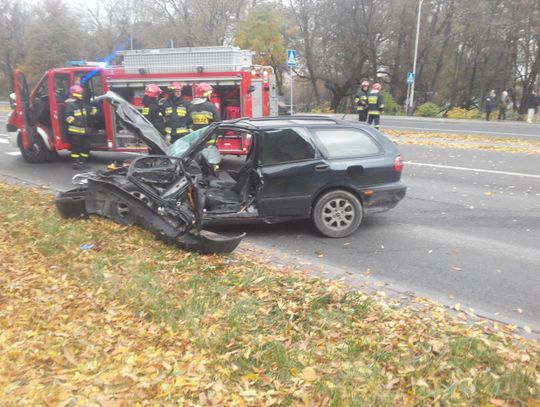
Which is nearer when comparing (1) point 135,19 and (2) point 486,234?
(2) point 486,234

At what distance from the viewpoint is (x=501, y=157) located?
39.1 ft

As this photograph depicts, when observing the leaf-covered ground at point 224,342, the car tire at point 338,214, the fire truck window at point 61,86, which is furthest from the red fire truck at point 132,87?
the leaf-covered ground at point 224,342

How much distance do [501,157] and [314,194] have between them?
802cm

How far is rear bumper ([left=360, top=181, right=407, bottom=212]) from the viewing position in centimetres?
616

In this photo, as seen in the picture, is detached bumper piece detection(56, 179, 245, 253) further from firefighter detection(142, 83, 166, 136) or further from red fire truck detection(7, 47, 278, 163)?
Answer: red fire truck detection(7, 47, 278, 163)

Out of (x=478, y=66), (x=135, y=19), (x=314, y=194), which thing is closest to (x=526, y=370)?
(x=314, y=194)

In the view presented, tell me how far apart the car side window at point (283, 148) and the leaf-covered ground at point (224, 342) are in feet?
5.33

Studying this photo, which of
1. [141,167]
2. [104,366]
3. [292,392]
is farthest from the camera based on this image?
[141,167]

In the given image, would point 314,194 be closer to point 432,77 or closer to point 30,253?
point 30,253

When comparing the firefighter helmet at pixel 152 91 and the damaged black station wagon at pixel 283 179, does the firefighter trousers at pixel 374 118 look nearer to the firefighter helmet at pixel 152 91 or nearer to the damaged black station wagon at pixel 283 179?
the firefighter helmet at pixel 152 91

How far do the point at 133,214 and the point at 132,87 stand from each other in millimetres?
6578

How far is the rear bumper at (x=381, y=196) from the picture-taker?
242 inches

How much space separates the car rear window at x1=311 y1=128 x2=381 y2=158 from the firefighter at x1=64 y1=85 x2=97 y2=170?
6158mm

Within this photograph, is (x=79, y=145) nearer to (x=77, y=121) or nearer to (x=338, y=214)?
(x=77, y=121)
